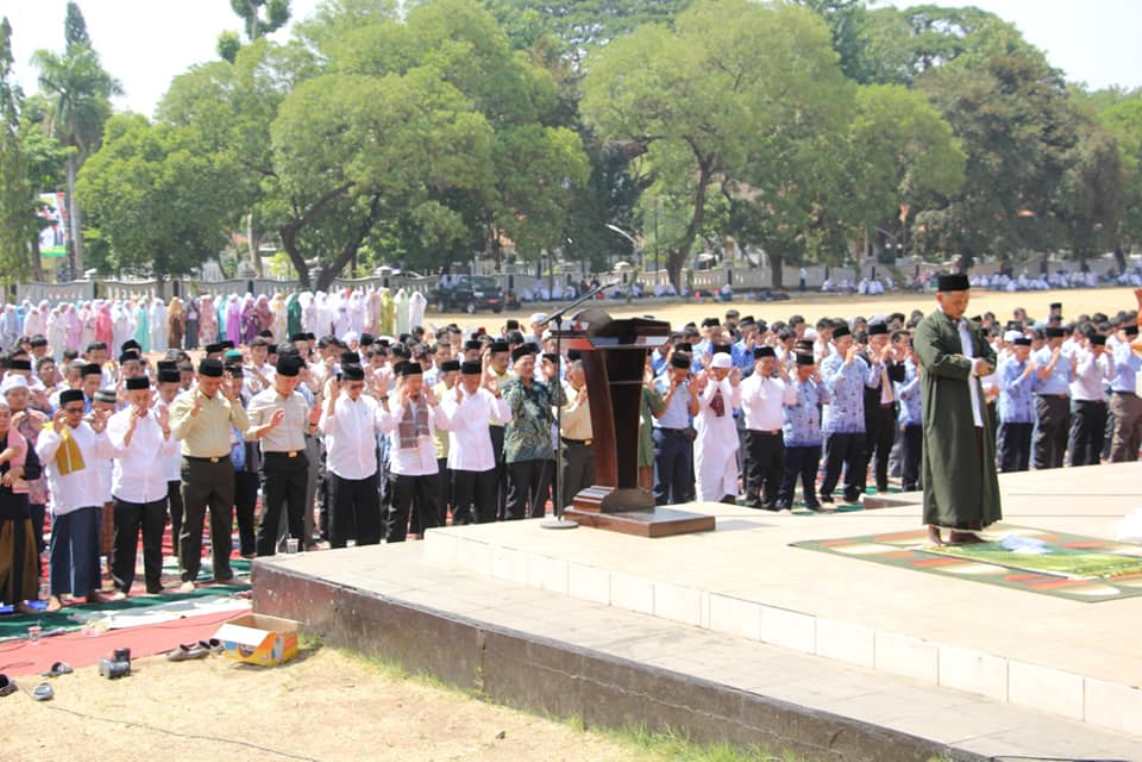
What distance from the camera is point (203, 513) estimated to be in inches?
428

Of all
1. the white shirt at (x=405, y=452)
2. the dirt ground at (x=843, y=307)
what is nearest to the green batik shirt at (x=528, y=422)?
the white shirt at (x=405, y=452)

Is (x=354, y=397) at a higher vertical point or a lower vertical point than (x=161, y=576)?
higher

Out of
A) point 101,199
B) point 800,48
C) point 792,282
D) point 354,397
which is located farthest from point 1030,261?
point 354,397

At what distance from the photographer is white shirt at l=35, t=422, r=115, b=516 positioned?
10.0 metres

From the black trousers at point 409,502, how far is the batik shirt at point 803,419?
3626 millimetres

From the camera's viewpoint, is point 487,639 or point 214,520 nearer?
point 487,639

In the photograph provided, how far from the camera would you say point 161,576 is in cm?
1084

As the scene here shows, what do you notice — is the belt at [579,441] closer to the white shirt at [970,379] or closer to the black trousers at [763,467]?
the black trousers at [763,467]

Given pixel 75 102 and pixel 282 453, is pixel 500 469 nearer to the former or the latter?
pixel 282 453

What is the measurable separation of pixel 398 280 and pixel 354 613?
43.8 m

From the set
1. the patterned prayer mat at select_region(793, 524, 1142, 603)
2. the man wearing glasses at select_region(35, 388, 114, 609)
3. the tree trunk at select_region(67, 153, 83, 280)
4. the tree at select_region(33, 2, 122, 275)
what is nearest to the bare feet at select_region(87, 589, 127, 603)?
the man wearing glasses at select_region(35, 388, 114, 609)

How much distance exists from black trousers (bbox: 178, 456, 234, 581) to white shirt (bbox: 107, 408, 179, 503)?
21cm

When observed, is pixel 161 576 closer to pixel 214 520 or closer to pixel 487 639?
pixel 214 520

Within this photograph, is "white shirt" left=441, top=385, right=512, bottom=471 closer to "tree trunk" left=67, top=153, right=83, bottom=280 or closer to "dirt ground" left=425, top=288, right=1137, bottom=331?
"dirt ground" left=425, top=288, right=1137, bottom=331
